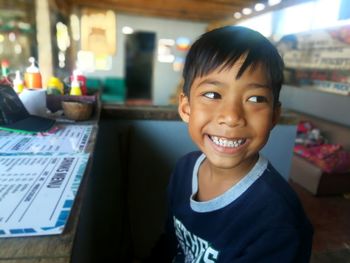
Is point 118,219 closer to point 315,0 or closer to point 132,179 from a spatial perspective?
point 132,179

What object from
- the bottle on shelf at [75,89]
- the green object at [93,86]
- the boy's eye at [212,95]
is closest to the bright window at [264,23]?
the green object at [93,86]

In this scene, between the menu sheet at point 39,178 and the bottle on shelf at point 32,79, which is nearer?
the menu sheet at point 39,178

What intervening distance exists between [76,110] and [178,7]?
540 centimetres

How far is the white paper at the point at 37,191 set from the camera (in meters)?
0.44

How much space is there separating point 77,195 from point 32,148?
37cm

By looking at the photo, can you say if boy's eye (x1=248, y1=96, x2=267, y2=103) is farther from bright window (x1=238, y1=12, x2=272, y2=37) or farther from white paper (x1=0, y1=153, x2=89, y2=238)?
bright window (x1=238, y1=12, x2=272, y2=37)

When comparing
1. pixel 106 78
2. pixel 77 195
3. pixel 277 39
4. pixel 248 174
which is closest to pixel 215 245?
pixel 248 174

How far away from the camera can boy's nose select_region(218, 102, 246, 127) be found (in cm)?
66

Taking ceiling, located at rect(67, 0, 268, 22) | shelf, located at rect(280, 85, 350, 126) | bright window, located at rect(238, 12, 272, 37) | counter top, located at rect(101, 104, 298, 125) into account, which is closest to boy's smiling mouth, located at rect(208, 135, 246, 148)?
counter top, located at rect(101, 104, 298, 125)

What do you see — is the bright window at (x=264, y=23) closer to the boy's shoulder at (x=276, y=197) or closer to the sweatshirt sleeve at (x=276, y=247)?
the boy's shoulder at (x=276, y=197)

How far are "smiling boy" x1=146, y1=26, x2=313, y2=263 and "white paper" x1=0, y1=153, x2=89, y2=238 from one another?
1.13 feet

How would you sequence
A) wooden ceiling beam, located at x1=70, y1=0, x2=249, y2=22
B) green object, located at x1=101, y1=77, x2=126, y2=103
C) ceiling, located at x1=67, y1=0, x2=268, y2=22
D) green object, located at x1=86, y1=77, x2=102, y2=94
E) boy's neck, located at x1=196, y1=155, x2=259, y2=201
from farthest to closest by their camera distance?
Answer: green object, located at x1=101, y1=77, x2=126, y2=103 < wooden ceiling beam, located at x1=70, y1=0, x2=249, y2=22 < ceiling, located at x1=67, y1=0, x2=268, y2=22 < green object, located at x1=86, y1=77, x2=102, y2=94 < boy's neck, located at x1=196, y1=155, x2=259, y2=201

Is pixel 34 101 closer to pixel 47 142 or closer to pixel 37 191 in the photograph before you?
pixel 47 142

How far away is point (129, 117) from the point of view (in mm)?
1474
